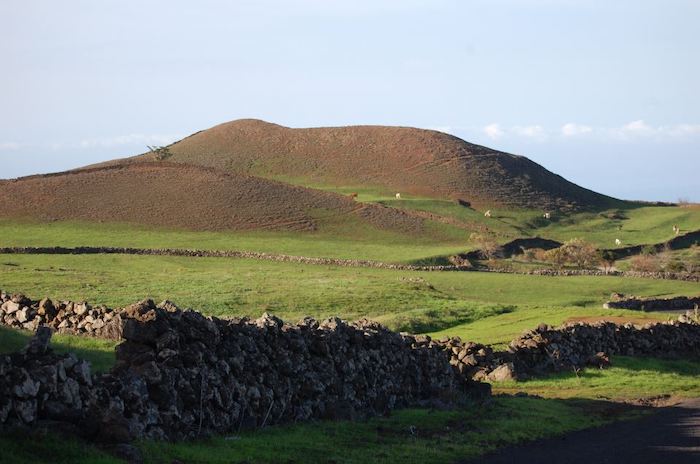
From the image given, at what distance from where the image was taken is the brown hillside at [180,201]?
95.4m

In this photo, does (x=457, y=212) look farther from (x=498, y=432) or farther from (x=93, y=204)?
(x=498, y=432)

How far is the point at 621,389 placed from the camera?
30.6 meters

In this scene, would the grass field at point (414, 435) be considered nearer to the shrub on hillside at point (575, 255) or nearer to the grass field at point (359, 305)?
the grass field at point (359, 305)

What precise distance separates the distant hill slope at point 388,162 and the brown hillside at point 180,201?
3017 centimetres

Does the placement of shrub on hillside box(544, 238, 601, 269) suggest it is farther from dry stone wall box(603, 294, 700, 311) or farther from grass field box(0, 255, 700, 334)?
dry stone wall box(603, 294, 700, 311)

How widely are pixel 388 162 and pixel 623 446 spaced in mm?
138057

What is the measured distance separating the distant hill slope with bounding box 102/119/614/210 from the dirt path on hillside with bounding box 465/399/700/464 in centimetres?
11164

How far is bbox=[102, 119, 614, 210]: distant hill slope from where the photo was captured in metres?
146

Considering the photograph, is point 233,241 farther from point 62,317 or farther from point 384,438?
point 384,438

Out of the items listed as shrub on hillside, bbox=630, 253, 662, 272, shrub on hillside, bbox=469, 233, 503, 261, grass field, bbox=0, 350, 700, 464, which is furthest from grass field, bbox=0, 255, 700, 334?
shrub on hillside, bbox=630, 253, 662, 272

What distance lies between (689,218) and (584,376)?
101 metres

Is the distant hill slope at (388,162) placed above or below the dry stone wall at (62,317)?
above

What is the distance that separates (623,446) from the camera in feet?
68.9

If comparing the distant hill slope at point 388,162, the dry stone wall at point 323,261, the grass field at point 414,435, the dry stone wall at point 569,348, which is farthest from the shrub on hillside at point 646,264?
the grass field at point 414,435
